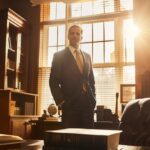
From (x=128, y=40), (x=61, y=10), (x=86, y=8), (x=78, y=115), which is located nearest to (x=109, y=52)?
(x=128, y=40)

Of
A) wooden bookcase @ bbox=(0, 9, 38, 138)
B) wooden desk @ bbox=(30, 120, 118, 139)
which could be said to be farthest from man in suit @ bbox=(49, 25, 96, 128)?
wooden bookcase @ bbox=(0, 9, 38, 138)

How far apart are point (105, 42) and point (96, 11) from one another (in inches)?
22.3

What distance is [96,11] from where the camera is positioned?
5.08 meters

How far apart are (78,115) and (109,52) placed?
2363mm

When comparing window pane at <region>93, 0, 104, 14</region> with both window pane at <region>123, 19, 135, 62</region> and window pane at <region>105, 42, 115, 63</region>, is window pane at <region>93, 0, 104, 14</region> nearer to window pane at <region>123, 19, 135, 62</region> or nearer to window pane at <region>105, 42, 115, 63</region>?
window pane at <region>123, 19, 135, 62</region>

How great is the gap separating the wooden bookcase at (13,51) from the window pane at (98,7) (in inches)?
47.3

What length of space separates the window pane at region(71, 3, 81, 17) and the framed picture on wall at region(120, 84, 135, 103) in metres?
1.60

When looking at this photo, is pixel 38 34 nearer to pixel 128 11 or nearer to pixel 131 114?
pixel 128 11

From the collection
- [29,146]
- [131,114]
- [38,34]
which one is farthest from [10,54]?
[29,146]

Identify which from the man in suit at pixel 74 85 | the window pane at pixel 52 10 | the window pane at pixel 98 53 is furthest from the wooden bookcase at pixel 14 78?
the man in suit at pixel 74 85

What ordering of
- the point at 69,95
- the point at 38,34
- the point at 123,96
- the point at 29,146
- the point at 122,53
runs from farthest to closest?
the point at 38,34 → the point at 122,53 → the point at 123,96 → the point at 69,95 → the point at 29,146

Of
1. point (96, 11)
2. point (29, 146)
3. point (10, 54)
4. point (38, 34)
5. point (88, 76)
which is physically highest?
point (96, 11)

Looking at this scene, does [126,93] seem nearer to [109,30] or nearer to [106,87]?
[106,87]

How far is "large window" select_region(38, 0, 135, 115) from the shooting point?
187 inches
